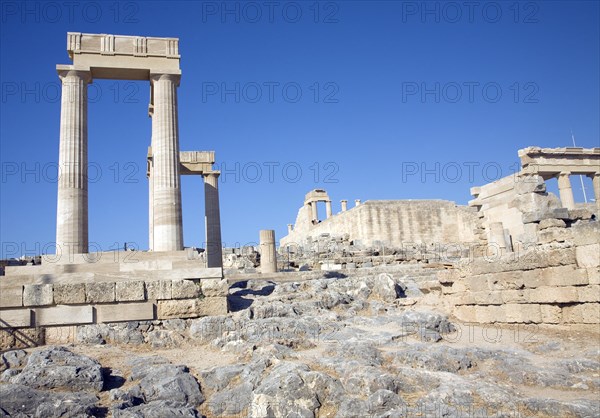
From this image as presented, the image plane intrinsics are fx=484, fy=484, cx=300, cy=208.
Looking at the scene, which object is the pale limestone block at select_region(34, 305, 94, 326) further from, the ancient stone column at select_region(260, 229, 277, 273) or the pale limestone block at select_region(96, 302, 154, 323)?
the ancient stone column at select_region(260, 229, 277, 273)

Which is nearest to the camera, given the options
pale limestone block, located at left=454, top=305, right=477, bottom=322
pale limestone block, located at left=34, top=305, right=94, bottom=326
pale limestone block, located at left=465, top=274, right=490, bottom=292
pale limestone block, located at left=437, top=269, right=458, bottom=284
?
pale limestone block, located at left=34, top=305, right=94, bottom=326

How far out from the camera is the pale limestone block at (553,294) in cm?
924

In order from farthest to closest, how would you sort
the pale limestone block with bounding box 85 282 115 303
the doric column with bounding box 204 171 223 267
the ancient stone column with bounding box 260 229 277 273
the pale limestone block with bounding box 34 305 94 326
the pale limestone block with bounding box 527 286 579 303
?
the doric column with bounding box 204 171 223 267 < the ancient stone column with bounding box 260 229 277 273 < the pale limestone block with bounding box 85 282 115 303 < the pale limestone block with bounding box 34 305 94 326 < the pale limestone block with bounding box 527 286 579 303

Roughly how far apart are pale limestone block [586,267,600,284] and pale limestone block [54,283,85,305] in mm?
10105

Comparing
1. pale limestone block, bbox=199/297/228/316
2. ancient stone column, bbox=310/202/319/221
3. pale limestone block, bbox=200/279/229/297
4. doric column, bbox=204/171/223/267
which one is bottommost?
pale limestone block, bbox=199/297/228/316

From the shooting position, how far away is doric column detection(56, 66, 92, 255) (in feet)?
41.2

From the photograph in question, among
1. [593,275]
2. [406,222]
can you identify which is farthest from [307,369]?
[406,222]

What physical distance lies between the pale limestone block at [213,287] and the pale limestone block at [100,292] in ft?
6.38

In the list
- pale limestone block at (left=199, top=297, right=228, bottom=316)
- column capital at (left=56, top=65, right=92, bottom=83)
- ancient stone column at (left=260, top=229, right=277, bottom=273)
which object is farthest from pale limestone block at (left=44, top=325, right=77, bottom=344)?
ancient stone column at (left=260, top=229, right=277, bottom=273)

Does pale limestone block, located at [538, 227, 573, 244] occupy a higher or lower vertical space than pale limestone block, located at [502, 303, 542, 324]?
higher

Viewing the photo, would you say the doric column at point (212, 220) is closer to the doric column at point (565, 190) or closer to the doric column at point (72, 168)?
the doric column at point (72, 168)

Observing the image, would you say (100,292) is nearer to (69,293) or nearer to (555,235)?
(69,293)

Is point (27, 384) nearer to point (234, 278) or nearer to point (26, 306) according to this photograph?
point (26, 306)

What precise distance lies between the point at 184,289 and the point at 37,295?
299cm
